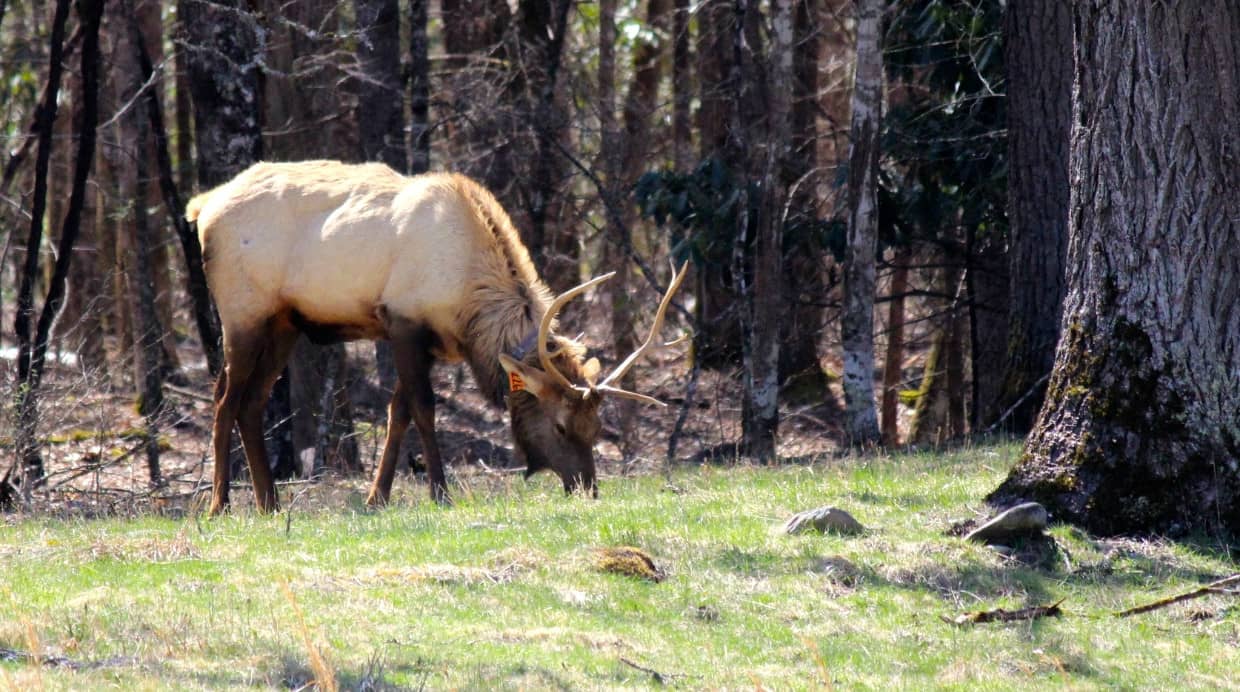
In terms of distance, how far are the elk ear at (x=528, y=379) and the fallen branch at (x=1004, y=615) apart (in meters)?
4.45

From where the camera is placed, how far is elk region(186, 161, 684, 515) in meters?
Result: 10.7

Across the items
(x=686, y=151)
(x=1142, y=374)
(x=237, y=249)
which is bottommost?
(x=1142, y=374)

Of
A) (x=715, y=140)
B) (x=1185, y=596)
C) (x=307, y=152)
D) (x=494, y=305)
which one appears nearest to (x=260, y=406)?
(x=494, y=305)

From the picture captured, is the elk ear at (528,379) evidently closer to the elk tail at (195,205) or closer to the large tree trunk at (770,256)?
the elk tail at (195,205)

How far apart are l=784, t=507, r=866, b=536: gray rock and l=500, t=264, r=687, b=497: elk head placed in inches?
102

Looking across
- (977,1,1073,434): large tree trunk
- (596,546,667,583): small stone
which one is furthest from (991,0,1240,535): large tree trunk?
(977,1,1073,434): large tree trunk

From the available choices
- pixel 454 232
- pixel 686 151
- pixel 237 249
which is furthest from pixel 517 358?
pixel 686 151

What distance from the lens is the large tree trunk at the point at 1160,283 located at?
7.91 m

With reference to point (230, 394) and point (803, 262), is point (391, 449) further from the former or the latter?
point (803, 262)

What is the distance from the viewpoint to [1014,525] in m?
7.65

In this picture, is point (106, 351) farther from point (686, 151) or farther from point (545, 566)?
point (545, 566)

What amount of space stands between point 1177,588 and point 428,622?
3.57 m

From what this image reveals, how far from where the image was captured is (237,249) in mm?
10984

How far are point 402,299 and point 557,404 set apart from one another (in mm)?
1349
